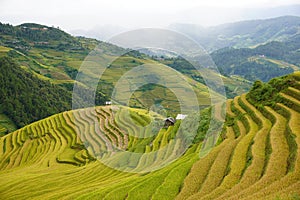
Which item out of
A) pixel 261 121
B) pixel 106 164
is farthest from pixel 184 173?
pixel 106 164

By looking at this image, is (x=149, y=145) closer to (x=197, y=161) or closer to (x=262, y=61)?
(x=197, y=161)

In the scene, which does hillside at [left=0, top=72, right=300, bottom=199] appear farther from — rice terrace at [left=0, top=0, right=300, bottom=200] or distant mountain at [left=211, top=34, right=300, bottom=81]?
distant mountain at [left=211, top=34, right=300, bottom=81]

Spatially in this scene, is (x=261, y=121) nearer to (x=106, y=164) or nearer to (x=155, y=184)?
(x=155, y=184)

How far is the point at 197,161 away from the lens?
1233 centimetres

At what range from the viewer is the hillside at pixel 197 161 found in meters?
9.32

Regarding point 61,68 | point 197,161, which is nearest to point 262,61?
point 61,68

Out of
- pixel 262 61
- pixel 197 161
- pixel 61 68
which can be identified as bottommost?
pixel 262 61

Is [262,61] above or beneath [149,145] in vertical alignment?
beneath

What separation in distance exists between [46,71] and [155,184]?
83099 millimetres

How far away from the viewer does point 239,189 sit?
8695 mm

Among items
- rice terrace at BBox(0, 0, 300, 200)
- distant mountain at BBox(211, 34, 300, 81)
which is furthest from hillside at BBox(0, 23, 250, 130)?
distant mountain at BBox(211, 34, 300, 81)

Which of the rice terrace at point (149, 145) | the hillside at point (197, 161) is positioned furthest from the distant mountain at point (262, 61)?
the hillside at point (197, 161)

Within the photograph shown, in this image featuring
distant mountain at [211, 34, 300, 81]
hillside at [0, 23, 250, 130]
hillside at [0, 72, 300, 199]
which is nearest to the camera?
hillside at [0, 72, 300, 199]

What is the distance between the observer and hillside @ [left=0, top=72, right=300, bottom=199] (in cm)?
932
